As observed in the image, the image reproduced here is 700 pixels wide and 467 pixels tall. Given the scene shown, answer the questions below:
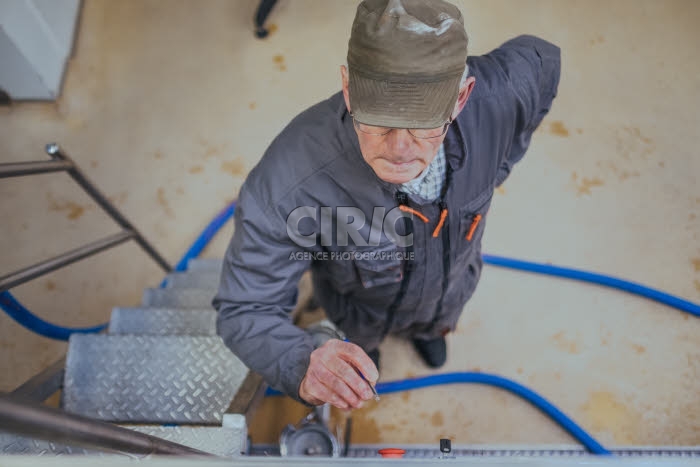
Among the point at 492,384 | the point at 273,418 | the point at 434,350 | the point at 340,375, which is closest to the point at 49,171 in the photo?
the point at 340,375

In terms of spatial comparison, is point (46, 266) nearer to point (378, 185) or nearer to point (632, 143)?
point (378, 185)

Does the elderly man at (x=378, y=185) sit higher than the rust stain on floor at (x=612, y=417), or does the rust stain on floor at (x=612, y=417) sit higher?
the elderly man at (x=378, y=185)

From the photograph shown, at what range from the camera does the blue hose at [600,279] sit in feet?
8.68

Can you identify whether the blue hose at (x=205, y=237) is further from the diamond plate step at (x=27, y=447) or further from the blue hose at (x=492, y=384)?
the diamond plate step at (x=27, y=447)

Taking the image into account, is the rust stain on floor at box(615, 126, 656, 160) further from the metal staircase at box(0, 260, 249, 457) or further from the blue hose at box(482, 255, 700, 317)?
the metal staircase at box(0, 260, 249, 457)

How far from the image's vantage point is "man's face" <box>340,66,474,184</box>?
113 centimetres

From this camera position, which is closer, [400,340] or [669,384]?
[669,384]

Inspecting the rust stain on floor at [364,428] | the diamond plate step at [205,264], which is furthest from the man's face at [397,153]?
the diamond plate step at [205,264]

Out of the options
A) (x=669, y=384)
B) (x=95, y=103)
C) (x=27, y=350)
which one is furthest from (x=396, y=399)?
(x=95, y=103)

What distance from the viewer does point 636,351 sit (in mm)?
2623

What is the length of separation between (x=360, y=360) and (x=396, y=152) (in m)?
0.50

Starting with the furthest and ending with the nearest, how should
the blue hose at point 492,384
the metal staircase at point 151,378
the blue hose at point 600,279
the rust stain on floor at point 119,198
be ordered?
the rust stain on floor at point 119,198
the blue hose at point 600,279
the blue hose at point 492,384
the metal staircase at point 151,378

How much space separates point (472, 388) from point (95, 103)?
356 cm

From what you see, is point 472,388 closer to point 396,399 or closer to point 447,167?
point 396,399
